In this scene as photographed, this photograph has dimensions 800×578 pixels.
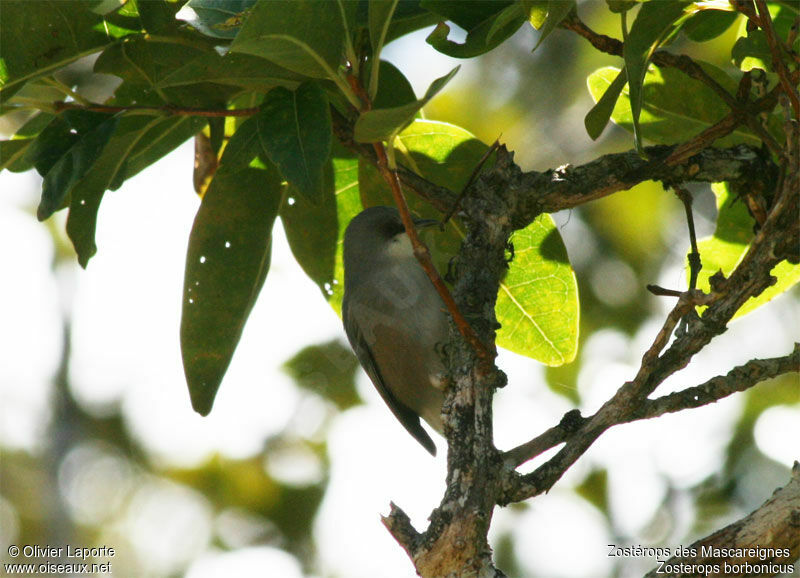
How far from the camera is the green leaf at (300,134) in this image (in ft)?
7.29

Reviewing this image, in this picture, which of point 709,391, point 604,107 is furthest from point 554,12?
point 709,391

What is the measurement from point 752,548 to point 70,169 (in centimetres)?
215

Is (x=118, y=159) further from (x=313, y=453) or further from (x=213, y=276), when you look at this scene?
(x=313, y=453)

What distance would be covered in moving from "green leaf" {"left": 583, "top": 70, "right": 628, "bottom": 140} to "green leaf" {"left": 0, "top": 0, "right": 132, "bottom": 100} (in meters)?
1.58

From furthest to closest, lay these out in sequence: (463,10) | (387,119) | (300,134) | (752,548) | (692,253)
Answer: (692,253) → (463,10) → (300,134) → (387,119) → (752,548)

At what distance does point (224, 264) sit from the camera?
3104 millimetres

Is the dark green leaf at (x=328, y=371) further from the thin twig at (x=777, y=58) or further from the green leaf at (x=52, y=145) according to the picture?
the thin twig at (x=777, y=58)

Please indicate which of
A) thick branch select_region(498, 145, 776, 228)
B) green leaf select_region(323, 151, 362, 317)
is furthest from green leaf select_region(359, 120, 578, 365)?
thick branch select_region(498, 145, 776, 228)

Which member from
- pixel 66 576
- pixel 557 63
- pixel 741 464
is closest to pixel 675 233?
pixel 741 464

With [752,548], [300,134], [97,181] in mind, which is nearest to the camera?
[752,548]

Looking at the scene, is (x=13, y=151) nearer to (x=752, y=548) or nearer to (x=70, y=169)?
(x=70, y=169)

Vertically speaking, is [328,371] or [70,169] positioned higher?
[328,371]

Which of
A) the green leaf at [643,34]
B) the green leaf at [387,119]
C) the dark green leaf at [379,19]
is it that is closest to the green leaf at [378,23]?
the dark green leaf at [379,19]

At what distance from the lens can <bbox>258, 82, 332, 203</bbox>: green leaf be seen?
2.22 meters
